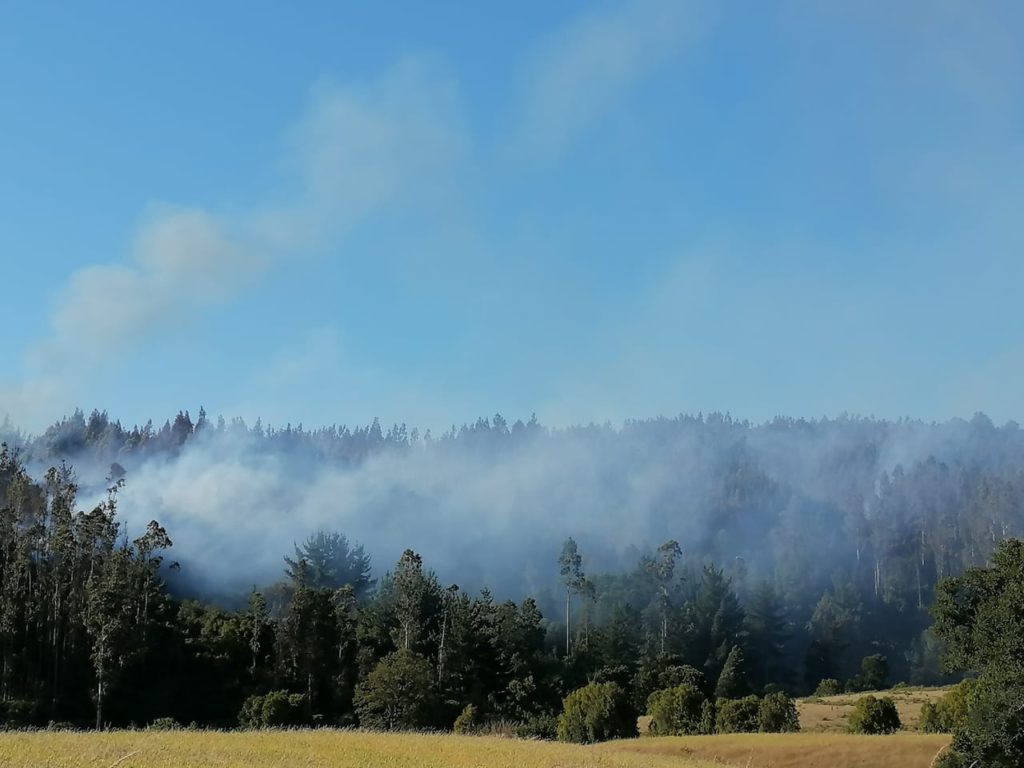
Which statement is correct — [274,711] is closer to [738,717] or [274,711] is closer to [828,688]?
[738,717]

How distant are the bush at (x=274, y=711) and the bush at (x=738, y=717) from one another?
35.6 meters

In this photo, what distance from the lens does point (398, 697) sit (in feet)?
285

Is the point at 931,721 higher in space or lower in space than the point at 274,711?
lower

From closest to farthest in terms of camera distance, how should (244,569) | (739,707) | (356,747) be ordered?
(356,747) < (739,707) < (244,569)

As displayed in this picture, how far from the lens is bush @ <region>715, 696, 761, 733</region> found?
8256 cm

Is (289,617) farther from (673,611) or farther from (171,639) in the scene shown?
(673,611)

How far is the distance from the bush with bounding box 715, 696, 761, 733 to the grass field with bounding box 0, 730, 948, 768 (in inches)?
563

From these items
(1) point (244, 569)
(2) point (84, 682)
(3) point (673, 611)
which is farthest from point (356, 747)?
(1) point (244, 569)

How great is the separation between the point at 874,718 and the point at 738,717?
409 inches

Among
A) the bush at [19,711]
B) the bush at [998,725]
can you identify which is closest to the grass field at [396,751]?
the bush at [998,725]

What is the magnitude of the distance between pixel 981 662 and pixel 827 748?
11226mm

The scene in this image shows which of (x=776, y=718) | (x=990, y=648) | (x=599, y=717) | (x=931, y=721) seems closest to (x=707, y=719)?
(x=776, y=718)

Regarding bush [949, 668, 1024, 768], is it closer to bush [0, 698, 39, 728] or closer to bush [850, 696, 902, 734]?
bush [850, 696, 902, 734]

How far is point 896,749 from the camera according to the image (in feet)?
210
